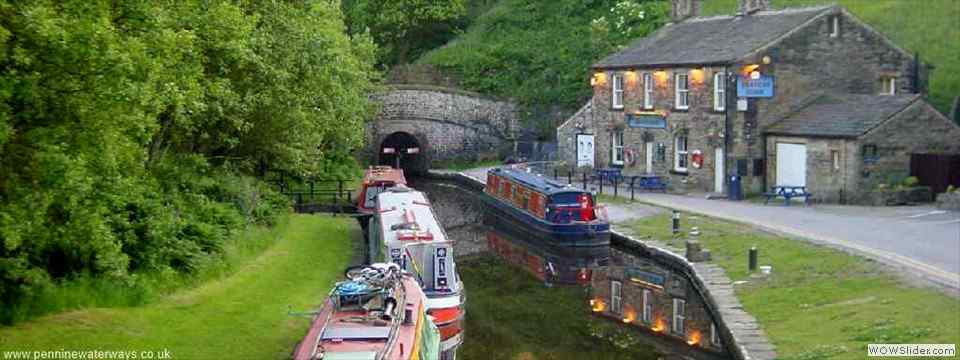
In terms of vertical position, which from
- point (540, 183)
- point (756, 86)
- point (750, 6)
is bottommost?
point (540, 183)

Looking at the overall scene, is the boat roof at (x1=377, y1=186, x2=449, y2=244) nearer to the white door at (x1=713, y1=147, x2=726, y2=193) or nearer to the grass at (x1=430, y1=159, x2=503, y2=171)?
the white door at (x1=713, y1=147, x2=726, y2=193)

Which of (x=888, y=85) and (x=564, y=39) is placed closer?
(x=888, y=85)

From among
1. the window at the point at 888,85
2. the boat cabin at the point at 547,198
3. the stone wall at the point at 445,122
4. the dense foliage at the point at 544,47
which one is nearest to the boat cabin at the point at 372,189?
the boat cabin at the point at 547,198

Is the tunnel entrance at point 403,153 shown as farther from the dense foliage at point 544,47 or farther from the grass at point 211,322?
the grass at point 211,322

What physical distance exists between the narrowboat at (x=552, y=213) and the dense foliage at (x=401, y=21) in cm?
2576

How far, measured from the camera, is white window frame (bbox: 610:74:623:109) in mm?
46562

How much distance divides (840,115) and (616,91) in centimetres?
1106

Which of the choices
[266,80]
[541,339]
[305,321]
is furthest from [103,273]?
[266,80]

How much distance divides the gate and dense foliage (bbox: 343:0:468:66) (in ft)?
106

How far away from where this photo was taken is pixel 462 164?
188ft

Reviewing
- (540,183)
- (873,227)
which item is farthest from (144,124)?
(540,183)

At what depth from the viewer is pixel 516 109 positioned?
189 ft

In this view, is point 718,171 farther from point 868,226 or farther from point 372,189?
point 372,189

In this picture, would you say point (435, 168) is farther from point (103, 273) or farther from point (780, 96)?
point (103, 273)
